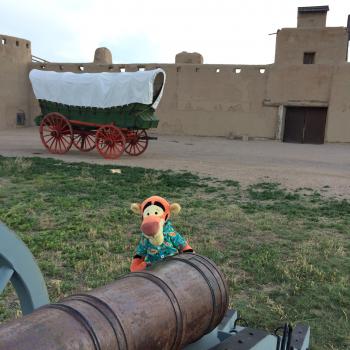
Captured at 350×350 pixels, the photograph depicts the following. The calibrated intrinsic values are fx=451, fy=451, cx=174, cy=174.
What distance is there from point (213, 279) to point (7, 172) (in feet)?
25.9

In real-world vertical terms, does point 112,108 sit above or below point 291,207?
above

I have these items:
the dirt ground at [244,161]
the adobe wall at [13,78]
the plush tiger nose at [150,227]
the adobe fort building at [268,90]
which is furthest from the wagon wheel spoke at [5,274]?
the adobe wall at [13,78]

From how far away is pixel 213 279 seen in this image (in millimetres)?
2357

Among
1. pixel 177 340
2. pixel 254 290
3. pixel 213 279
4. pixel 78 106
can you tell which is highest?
pixel 78 106

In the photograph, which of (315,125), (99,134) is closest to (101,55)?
(315,125)

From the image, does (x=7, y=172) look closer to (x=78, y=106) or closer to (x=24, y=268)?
(x=78, y=106)

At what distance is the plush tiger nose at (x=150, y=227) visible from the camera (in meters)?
2.72

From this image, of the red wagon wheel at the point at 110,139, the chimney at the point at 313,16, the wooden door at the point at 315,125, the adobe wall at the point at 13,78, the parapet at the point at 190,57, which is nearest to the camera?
the red wagon wheel at the point at 110,139

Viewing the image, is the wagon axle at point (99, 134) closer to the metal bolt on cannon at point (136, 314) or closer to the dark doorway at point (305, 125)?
the dark doorway at point (305, 125)

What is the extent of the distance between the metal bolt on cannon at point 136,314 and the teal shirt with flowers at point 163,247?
1.25 ft

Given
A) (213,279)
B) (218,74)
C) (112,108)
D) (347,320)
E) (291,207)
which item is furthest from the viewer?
(218,74)

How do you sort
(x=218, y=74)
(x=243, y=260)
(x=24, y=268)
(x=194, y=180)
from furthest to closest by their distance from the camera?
(x=218, y=74) → (x=194, y=180) → (x=243, y=260) → (x=24, y=268)

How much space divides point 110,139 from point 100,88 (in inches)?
59.9

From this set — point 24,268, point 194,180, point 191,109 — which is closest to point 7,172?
point 194,180
